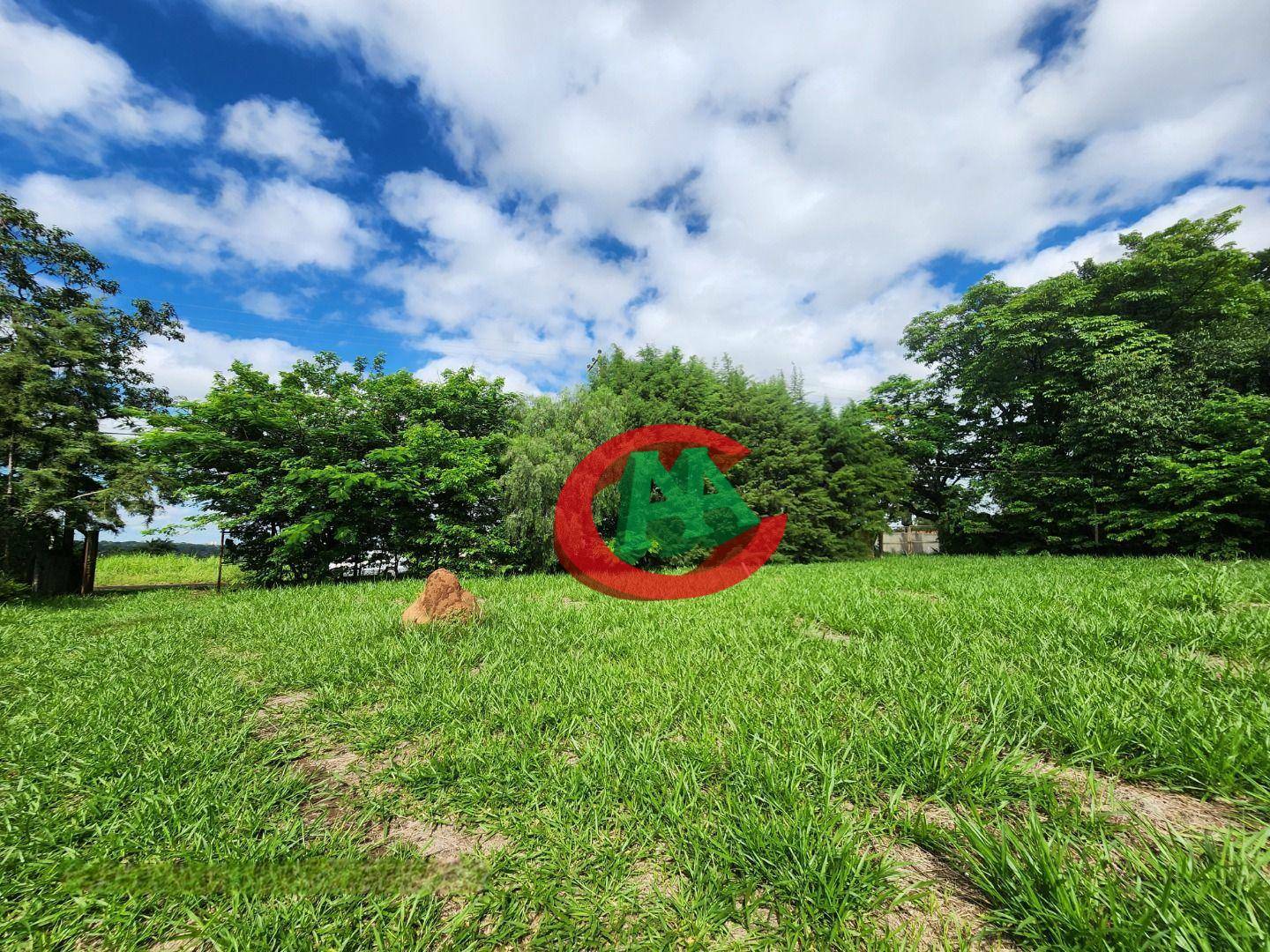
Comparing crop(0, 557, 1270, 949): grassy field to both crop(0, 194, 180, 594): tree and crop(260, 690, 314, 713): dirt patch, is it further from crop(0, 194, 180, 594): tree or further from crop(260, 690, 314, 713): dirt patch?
crop(0, 194, 180, 594): tree

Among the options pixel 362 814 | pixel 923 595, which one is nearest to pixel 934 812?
pixel 362 814

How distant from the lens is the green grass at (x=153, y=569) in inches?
583

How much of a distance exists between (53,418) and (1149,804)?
14.2 m

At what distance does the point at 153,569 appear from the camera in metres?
16.8

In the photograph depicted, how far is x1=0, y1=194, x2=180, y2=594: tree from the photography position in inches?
293

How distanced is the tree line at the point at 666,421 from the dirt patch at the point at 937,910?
416 inches

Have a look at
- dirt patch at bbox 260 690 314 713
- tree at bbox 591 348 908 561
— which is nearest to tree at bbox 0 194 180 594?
dirt patch at bbox 260 690 314 713

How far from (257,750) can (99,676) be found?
106 inches

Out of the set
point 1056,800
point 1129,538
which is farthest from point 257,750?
point 1129,538

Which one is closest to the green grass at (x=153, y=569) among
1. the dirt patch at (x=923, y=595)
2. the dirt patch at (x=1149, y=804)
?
the dirt patch at (x=923, y=595)

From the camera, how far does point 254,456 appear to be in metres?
10.8

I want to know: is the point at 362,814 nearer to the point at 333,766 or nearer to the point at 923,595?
the point at 333,766

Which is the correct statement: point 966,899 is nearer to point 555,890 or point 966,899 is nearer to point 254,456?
point 555,890

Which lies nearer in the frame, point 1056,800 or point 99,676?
Answer: point 1056,800
